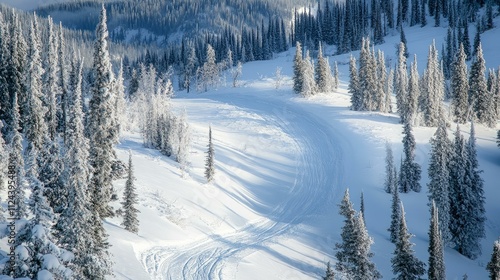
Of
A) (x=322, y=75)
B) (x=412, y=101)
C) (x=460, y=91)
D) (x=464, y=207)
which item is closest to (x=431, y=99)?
(x=412, y=101)

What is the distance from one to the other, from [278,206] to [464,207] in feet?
63.1

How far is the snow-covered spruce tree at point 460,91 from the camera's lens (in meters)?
76.0

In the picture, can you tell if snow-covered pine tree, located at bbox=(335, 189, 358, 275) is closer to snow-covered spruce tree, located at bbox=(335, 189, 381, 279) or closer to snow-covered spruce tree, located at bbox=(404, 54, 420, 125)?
snow-covered spruce tree, located at bbox=(335, 189, 381, 279)

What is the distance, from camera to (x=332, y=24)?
145375mm

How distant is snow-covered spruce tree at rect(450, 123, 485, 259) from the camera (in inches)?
1806

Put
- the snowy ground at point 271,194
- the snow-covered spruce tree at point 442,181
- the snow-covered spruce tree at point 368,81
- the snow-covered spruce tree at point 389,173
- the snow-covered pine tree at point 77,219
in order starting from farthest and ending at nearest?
the snow-covered spruce tree at point 368,81
the snow-covered spruce tree at point 389,173
the snow-covered spruce tree at point 442,181
the snowy ground at point 271,194
the snow-covered pine tree at point 77,219

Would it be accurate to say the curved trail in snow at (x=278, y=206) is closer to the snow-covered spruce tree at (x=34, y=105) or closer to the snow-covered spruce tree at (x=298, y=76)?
the snow-covered spruce tree at (x=298, y=76)

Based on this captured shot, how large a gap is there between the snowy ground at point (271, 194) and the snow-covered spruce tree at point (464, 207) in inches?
80.7

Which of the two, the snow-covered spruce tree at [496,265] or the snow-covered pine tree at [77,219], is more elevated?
the snow-covered pine tree at [77,219]

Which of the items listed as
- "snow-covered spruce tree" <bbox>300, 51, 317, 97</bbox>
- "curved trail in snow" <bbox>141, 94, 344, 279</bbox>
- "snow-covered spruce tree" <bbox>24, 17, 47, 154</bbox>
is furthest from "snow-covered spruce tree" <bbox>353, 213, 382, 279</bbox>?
"snow-covered spruce tree" <bbox>300, 51, 317, 97</bbox>

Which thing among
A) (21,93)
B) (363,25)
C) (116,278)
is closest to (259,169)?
(21,93)

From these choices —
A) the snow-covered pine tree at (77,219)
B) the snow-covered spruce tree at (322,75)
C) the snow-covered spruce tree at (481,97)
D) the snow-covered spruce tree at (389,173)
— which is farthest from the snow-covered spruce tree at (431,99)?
the snow-covered pine tree at (77,219)

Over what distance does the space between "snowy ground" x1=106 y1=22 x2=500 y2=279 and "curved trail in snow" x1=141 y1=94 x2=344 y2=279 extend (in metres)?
0.12

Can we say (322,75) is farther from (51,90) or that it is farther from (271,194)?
(51,90)
